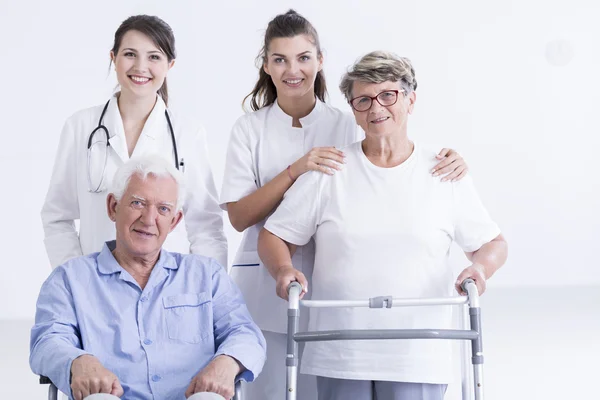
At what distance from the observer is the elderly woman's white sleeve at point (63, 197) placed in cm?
273

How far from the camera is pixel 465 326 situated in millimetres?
2469

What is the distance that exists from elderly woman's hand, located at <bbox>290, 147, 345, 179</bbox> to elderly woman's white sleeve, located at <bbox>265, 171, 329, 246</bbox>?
0.02m

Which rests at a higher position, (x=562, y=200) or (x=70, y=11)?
(x=70, y=11)

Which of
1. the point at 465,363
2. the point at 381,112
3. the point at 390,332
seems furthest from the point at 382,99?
the point at 465,363

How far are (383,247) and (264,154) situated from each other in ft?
2.12

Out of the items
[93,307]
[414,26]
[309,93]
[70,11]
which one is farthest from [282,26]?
[414,26]

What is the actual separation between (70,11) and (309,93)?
4.70m

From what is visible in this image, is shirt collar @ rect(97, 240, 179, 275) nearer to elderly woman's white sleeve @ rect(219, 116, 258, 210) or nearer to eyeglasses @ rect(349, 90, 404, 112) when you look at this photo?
elderly woman's white sleeve @ rect(219, 116, 258, 210)

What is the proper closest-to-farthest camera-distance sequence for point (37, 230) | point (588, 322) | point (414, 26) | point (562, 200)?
point (588, 322) < point (37, 230) < point (414, 26) < point (562, 200)

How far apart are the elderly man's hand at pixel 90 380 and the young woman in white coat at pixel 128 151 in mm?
Result: 688

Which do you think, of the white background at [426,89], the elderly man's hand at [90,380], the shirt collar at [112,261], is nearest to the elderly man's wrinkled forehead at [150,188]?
the shirt collar at [112,261]

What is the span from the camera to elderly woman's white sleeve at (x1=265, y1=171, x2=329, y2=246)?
2.48m

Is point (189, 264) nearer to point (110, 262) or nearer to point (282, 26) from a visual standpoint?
point (110, 262)

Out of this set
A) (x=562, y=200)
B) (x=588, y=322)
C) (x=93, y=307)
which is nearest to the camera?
(x=93, y=307)
